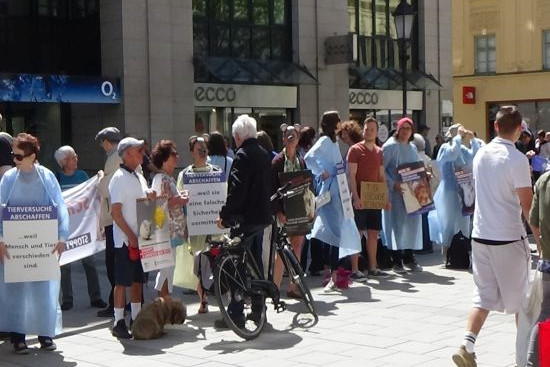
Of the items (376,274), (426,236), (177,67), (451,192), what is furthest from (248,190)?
(177,67)

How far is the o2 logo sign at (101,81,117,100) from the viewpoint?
20.8m

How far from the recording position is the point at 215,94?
77.0 ft

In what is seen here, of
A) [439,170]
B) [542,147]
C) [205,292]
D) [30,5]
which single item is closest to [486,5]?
[542,147]

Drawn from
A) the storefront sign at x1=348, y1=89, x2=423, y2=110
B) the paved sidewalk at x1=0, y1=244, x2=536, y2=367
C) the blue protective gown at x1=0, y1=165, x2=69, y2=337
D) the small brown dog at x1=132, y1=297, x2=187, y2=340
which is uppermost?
the storefront sign at x1=348, y1=89, x2=423, y2=110

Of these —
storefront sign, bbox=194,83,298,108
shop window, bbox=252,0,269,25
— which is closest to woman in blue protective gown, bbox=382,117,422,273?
storefront sign, bbox=194,83,298,108

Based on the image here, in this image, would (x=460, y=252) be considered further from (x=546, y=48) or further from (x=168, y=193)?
(x=546, y=48)

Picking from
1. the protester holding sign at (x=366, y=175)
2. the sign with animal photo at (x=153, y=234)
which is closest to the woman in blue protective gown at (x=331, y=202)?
the protester holding sign at (x=366, y=175)

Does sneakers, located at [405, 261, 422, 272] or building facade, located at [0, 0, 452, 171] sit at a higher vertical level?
building facade, located at [0, 0, 452, 171]

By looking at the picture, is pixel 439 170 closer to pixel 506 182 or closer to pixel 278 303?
pixel 278 303

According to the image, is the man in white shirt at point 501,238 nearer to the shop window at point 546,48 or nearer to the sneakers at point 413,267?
the sneakers at point 413,267

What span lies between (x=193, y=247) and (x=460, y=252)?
4.40 meters

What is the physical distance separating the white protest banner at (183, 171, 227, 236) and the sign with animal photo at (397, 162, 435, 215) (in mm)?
3280

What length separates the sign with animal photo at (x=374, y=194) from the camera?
1153 cm

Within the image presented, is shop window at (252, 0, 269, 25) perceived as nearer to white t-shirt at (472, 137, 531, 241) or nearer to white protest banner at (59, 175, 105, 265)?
white protest banner at (59, 175, 105, 265)
